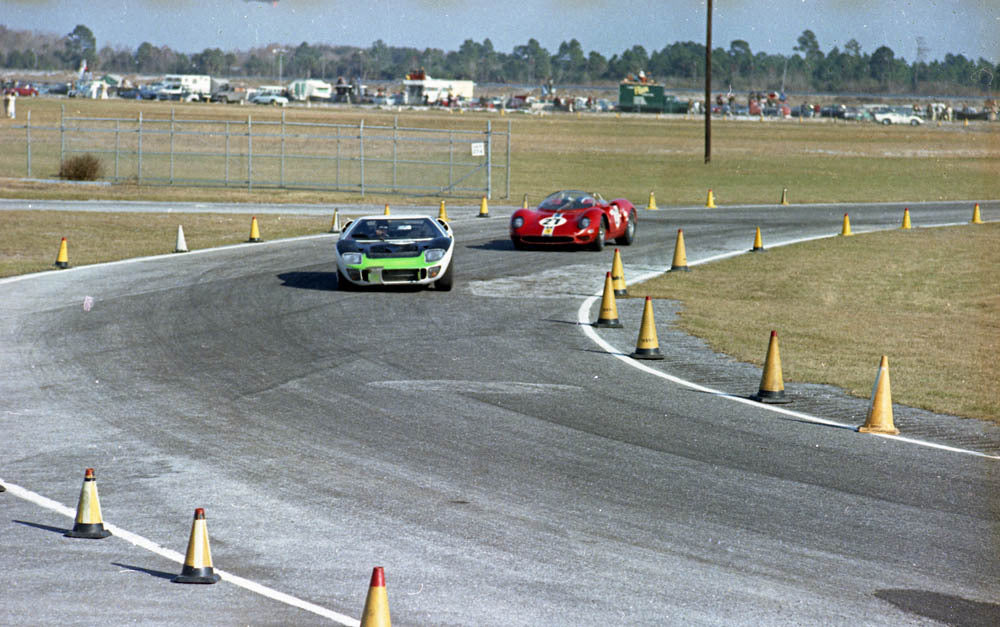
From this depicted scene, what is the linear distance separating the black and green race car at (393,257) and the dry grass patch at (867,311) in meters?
3.59

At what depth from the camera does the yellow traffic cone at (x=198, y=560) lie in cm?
670

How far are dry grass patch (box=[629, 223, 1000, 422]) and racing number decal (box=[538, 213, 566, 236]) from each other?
341 centimetres

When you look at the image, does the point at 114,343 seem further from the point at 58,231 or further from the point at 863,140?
the point at 863,140

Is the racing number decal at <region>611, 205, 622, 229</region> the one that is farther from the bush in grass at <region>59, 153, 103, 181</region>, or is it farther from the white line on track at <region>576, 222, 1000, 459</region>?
the bush in grass at <region>59, 153, 103, 181</region>

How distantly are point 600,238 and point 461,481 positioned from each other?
61.2 feet

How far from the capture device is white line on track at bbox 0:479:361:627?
640cm

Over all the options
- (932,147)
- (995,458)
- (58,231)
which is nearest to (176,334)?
(995,458)

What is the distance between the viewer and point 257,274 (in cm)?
2266

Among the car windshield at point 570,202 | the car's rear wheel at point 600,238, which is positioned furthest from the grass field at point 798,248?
the car windshield at point 570,202

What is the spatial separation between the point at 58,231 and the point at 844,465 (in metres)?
24.2

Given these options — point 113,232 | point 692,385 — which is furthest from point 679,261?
point 113,232

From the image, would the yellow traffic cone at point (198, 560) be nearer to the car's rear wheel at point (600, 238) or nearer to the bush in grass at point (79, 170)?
the car's rear wheel at point (600, 238)

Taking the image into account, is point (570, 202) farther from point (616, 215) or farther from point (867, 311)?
point (867, 311)

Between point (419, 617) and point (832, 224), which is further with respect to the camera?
point (832, 224)
